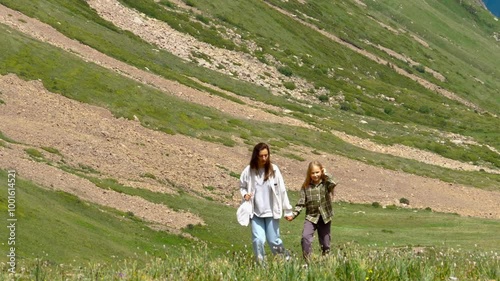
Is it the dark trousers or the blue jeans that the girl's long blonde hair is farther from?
the blue jeans

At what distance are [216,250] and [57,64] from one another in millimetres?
40855

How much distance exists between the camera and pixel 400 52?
179 metres

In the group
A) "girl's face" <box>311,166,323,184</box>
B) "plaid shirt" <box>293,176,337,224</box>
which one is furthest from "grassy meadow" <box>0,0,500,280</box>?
"girl's face" <box>311,166,323,184</box>

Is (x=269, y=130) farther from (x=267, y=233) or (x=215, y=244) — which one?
(x=267, y=233)

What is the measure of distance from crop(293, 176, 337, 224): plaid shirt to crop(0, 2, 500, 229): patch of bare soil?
20.8m

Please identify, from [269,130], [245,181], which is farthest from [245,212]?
[269,130]

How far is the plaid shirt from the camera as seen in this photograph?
22484 mm

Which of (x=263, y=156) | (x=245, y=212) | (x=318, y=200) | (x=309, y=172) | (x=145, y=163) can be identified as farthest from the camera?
(x=145, y=163)

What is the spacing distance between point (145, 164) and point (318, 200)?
35558mm

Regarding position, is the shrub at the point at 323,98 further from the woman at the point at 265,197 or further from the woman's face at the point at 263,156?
the woman's face at the point at 263,156

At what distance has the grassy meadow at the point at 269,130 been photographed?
17.9m

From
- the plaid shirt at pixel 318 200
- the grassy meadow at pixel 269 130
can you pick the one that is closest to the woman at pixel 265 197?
the grassy meadow at pixel 269 130

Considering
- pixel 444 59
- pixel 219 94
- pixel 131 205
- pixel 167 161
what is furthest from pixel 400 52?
pixel 131 205

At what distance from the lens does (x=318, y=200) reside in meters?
22.5
